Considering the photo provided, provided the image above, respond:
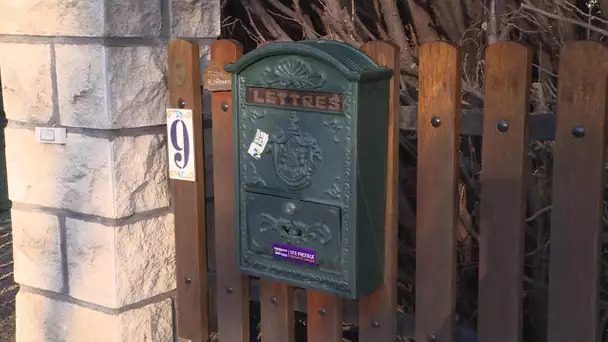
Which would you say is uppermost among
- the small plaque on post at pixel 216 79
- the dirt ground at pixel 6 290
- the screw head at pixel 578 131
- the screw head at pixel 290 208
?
the small plaque on post at pixel 216 79

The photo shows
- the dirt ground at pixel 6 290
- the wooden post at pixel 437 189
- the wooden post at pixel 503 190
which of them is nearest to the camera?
the wooden post at pixel 503 190

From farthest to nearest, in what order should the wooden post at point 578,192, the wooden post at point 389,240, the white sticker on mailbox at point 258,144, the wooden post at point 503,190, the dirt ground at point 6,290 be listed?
the dirt ground at point 6,290 → the white sticker on mailbox at point 258,144 → the wooden post at point 389,240 → the wooden post at point 503,190 → the wooden post at point 578,192

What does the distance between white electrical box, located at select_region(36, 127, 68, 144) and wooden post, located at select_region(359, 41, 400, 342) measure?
1143 millimetres

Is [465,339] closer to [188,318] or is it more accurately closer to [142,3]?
Result: [188,318]

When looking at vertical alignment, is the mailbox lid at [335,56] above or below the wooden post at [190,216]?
above

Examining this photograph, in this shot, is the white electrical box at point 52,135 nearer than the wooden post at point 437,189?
No

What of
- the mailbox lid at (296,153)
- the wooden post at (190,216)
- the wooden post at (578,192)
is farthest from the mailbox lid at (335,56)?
the wooden post at (578,192)

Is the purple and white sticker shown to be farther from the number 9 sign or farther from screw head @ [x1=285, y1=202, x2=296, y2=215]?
the number 9 sign

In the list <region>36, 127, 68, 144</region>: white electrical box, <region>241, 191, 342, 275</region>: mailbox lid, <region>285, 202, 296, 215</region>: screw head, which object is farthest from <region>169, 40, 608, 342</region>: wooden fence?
<region>36, 127, 68, 144</region>: white electrical box

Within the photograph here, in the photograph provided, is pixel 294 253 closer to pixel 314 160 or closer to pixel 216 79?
pixel 314 160

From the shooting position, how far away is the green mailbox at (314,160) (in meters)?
2.29

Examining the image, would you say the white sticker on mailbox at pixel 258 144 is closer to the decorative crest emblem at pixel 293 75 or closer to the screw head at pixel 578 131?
the decorative crest emblem at pixel 293 75

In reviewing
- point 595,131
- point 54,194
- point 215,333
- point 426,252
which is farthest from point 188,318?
point 595,131

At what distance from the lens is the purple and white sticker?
8.06 ft
